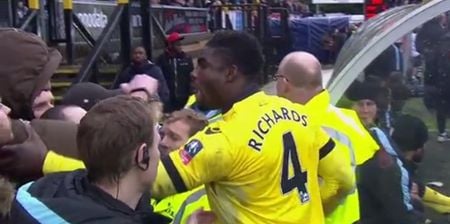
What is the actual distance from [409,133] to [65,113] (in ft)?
6.44

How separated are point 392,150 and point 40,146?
7.39 ft

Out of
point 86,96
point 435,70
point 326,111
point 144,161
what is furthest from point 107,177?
point 435,70

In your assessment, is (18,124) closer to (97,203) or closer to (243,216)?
(97,203)

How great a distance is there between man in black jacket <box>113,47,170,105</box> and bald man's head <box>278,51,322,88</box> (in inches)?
311

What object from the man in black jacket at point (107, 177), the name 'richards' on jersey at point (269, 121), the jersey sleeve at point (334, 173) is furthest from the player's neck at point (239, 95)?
the man in black jacket at point (107, 177)

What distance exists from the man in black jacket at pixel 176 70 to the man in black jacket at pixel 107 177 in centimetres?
1181

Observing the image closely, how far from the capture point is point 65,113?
12.9ft

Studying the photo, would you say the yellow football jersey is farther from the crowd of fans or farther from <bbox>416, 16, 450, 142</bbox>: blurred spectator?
<bbox>416, 16, 450, 142</bbox>: blurred spectator

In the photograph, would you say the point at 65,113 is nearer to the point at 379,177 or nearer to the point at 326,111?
the point at 326,111

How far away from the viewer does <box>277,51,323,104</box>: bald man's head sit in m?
4.82

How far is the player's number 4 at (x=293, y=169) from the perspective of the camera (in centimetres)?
395

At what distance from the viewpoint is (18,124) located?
3420 mm

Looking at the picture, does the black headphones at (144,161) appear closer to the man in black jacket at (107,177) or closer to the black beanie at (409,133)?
the man in black jacket at (107,177)

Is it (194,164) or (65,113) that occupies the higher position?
(65,113)
